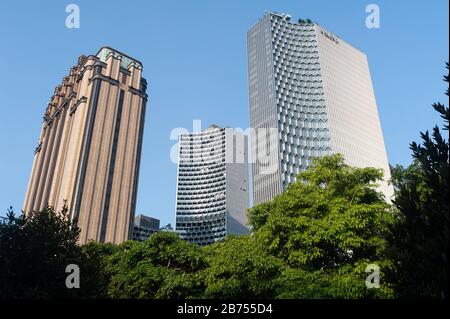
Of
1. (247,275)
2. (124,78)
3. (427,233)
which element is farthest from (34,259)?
(124,78)

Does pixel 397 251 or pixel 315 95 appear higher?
pixel 315 95

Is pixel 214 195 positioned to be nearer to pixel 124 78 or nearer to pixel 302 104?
pixel 302 104

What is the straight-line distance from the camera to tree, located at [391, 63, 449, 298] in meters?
9.09

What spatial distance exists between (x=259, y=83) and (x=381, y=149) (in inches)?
1887

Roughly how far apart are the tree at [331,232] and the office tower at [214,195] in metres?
152

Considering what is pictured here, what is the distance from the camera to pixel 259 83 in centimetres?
13812

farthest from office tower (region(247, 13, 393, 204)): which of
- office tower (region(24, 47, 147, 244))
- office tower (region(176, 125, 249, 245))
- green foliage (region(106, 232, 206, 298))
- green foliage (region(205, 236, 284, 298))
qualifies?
green foliage (region(205, 236, 284, 298))

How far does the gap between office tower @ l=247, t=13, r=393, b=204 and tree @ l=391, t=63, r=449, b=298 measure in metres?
113

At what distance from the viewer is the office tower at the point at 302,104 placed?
421ft

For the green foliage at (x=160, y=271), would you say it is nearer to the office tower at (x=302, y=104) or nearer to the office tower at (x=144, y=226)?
the office tower at (x=302, y=104)

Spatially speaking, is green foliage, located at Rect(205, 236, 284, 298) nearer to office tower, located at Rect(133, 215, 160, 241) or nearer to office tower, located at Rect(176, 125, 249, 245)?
office tower, located at Rect(133, 215, 160, 241)

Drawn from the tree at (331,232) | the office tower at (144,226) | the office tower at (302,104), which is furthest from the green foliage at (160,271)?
the office tower at (144,226)
